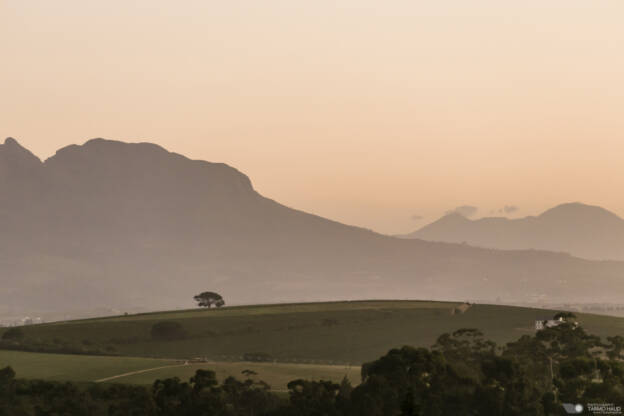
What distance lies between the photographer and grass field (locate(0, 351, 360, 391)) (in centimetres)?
14250

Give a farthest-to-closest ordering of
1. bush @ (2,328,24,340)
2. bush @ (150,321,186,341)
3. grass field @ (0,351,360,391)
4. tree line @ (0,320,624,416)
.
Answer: bush @ (150,321,186,341), bush @ (2,328,24,340), grass field @ (0,351,360,391), tree line @ (0,320,624,416)

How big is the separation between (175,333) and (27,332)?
2894cm

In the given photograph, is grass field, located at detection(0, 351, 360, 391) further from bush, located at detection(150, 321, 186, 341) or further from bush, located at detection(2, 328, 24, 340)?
bush, located at detection(150, 321, 186, 341)

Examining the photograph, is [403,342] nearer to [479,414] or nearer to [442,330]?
[442,330]

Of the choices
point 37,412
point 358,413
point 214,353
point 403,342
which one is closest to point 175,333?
point 214,353

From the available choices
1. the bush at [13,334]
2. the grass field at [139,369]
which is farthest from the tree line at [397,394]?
the bush at [13,334]

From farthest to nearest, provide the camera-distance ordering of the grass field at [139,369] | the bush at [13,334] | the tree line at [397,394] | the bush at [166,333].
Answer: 1. the bush at [166,333]
2. the bush at [13,334]
3. the grass field at [139,369]
4. the tree line at [397,394]

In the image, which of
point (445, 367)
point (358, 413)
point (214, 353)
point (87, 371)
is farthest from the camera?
point (214, 353)

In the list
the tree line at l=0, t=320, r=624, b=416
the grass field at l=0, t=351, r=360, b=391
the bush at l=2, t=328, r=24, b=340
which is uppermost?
the bush at l=2, t=328, r=24, b=340

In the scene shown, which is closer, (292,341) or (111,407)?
(111,407)

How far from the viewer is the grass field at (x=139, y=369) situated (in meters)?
142

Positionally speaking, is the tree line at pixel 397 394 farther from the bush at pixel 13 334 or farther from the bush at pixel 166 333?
the bush at pixel 166 333

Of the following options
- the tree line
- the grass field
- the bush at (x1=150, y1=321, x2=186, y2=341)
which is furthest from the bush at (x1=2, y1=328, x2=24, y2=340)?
→ the tree line

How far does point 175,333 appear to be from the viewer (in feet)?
652
